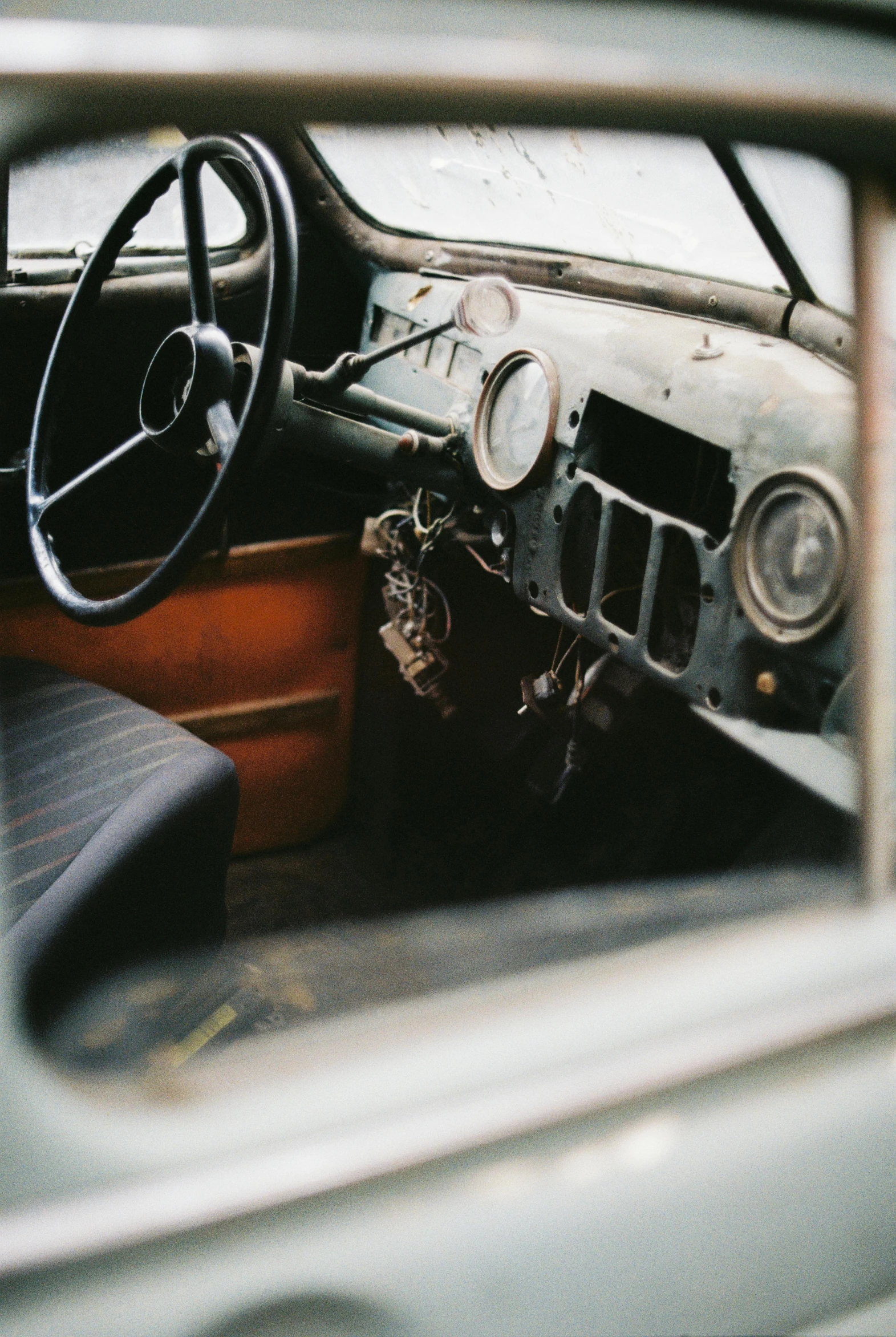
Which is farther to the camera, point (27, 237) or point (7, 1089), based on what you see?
point (27, 237)

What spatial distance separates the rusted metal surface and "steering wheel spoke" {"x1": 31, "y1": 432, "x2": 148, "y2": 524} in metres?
1.20

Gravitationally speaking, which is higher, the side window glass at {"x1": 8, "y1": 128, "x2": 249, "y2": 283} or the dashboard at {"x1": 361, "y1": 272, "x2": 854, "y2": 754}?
the side window glass at {"x1": 8, "y1": 128, "x2": 249, "y2": 283}

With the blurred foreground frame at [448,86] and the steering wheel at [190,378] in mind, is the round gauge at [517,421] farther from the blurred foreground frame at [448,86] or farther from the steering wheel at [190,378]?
the blurred foreground frame at [448,86]

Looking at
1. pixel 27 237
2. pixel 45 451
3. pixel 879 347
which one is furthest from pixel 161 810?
pixel 27 237

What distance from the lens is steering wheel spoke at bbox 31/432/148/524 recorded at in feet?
5.57

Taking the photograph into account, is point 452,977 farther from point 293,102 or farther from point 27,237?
point 27,237

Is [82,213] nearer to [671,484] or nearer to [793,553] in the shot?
[671,484]

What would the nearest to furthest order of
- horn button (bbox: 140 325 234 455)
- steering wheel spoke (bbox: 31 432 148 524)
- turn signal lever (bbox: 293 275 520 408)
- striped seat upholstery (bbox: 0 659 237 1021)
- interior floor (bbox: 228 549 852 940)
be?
1. striped seat upholstery (bbox: 0 659 237 1021)
2. horn button (bbox: 140 325 234 455)
3. turn signal lever (bbox: 293 275 520 408)
4. steering wheel spoke (bbox: 31 432 148 524)
5. interior floor (bbox: 228 549 852 940)

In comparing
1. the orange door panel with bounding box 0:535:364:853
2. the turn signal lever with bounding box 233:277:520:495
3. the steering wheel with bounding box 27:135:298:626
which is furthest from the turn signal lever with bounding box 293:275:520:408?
the orange door panel with bounding box 0:535:364:853

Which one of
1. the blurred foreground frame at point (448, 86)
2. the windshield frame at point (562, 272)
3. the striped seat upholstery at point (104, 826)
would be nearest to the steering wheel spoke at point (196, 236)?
the windshield frame at point (562, 272)

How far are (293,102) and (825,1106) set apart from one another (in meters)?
0.79

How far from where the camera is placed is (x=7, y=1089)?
23.6 inches

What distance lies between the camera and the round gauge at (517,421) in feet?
5.80

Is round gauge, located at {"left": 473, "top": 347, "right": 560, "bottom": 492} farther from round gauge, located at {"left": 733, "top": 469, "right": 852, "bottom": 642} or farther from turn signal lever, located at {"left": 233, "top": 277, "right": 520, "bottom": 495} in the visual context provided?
round gauge, located at {"left": 733, "top": 469, "right": 852, "bottom": 642}
